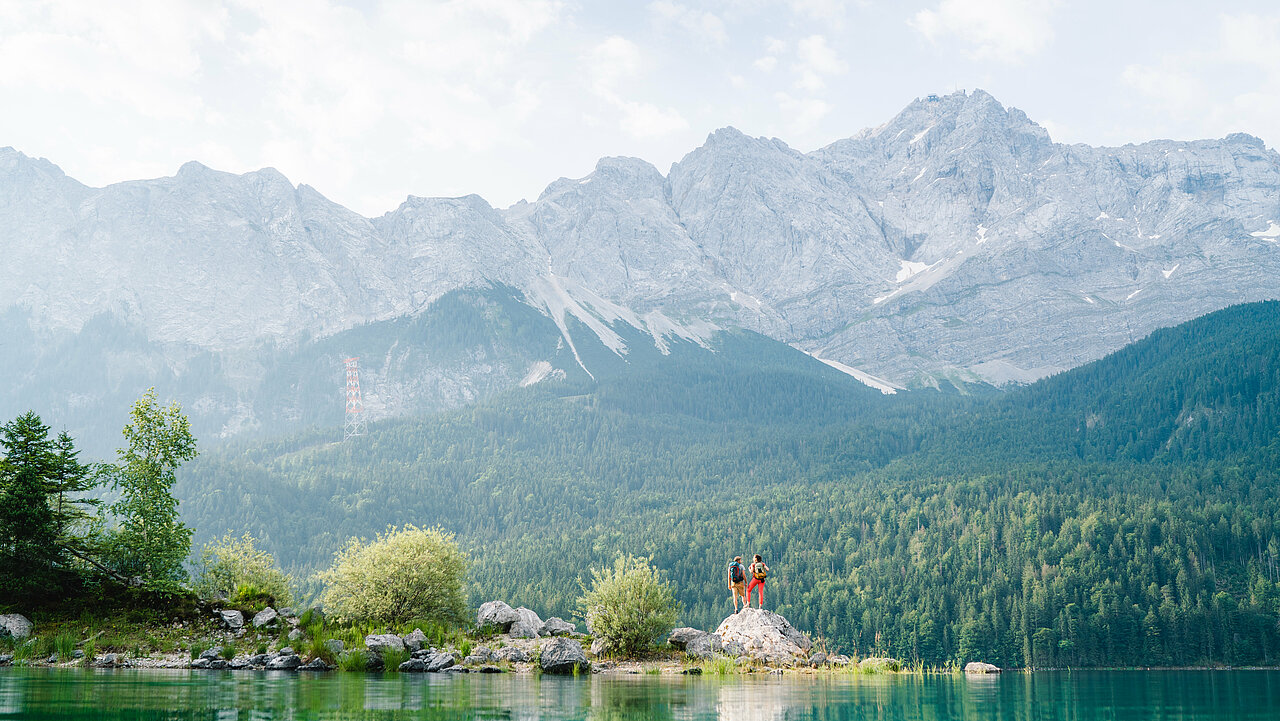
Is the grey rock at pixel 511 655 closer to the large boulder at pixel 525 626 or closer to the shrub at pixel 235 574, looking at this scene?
the large boulder at pixel 525 626

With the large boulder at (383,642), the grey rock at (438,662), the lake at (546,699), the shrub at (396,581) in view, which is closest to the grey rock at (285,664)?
the lake at (546,699)

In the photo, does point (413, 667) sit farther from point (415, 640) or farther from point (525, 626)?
point (525, 626)

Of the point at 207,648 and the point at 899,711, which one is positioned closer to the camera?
the point at 899,711

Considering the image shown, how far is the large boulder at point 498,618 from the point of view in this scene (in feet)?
186

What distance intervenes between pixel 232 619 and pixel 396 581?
10.2 m

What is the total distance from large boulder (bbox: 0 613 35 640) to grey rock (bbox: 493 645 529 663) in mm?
24246

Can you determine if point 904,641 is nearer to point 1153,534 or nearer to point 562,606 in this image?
point 1153,534

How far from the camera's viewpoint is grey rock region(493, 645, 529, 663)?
48.2 meters

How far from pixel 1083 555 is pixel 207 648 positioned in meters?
161

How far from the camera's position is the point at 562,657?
4484cm

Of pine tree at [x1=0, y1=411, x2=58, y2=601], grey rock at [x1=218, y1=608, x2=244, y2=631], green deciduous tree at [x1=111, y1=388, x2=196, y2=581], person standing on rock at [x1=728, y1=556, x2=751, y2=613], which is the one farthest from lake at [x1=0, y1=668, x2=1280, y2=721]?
green deciduous tree at [x1=111, y1=388, x2=196, y2=581]

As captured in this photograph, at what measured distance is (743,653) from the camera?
154 feet

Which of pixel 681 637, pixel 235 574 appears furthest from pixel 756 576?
pixel 235 574

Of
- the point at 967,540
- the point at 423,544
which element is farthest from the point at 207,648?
the point at 967,540
